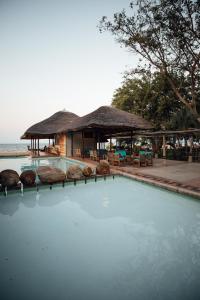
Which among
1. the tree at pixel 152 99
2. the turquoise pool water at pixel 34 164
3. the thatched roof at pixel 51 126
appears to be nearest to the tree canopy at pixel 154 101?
the tree at pixel 152 99

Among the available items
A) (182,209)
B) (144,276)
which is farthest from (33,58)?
(144,276)

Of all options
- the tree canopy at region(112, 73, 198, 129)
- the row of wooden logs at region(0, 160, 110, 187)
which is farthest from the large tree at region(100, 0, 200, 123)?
the row of wooden logs at region(0, 160, 110, 187)

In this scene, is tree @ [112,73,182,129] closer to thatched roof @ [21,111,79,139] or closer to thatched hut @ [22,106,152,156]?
thatched hut @ [22,106,152,156]

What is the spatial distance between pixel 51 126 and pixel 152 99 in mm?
12232

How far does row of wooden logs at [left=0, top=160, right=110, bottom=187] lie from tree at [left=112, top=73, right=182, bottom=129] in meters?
10.3

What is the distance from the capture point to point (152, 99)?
691 inches

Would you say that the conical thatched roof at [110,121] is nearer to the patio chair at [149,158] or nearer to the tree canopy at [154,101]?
the patio chair at [149,158]

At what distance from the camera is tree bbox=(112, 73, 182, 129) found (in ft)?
55.9

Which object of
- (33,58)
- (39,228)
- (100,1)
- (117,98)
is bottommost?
(39,228)

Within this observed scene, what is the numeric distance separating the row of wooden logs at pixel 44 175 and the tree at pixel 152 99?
10250 millimetres

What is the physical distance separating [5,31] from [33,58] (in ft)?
10.4

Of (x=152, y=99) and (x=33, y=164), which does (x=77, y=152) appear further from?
(x=152, y=99)

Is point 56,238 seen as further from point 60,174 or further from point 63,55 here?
point 63,55

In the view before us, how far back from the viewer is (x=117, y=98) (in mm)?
22406
